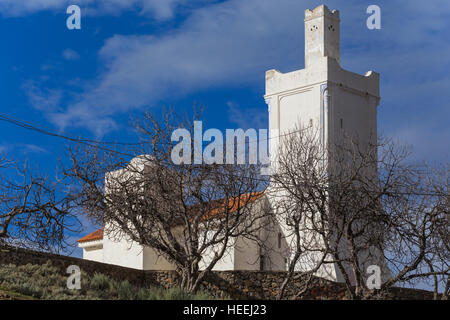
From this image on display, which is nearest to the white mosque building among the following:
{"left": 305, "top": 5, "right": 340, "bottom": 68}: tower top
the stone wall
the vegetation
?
{"left": 305, "top": 5, "right": 340, "bottom": 68}: tower top

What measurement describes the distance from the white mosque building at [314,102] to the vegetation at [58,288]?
1482 cm

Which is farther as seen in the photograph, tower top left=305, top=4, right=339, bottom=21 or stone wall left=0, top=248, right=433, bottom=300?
tower top left=305, top=4, right=339, bottom=21

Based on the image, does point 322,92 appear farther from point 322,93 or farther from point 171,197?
point 171,197

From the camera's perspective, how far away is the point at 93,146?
30375mm

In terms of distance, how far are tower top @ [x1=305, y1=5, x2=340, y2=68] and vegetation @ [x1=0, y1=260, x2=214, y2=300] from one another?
23.6 m

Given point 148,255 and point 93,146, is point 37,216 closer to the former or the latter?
point 93,146

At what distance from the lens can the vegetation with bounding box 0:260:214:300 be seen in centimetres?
2106

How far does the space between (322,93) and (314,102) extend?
74 centimetres

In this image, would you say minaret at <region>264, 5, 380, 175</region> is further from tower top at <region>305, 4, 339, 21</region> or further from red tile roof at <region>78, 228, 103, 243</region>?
red tile roof at <region>78, 228, 103, 243</region>

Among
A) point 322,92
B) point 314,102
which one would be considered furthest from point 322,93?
point 314,102

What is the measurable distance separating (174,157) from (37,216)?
6.35m

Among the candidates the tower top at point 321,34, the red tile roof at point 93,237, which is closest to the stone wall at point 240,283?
the red tile roof at point 93,237

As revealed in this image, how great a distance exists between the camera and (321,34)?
4431 cm
